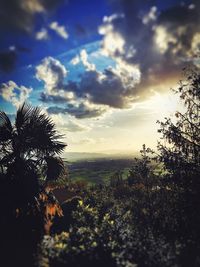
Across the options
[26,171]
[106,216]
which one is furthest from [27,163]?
[106,216]

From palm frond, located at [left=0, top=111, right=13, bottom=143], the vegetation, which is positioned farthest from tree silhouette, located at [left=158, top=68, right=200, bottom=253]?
palm frond, located at [left=0, top=111, right=13, bottom=143]

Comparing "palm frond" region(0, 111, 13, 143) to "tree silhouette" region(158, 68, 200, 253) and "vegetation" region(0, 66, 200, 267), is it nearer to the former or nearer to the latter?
"vegetation" region(0, 66, 200, 267)

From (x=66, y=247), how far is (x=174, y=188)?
825cm

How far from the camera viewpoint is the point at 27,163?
43.7 ft

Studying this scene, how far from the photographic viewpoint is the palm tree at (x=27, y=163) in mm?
12000

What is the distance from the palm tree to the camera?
12000 mm

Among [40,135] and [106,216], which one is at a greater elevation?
[40,135]

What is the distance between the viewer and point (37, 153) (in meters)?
14.4

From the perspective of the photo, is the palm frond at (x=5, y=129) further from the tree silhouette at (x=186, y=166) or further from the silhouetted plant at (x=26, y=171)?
the tree silhouette at (x=186, y=166)

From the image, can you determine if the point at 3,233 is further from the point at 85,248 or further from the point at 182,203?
the point at 182,203

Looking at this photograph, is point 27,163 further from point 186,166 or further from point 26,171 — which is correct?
point 186,166

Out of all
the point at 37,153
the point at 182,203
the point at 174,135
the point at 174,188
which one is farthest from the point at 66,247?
the point at 174,135

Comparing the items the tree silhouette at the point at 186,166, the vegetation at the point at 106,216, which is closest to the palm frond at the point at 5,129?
the vegetation at the point at 106,216

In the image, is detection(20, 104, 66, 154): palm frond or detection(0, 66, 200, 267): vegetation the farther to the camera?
detection(20, 104, 66, 154): palm frond
